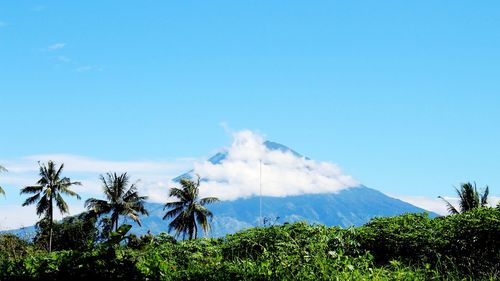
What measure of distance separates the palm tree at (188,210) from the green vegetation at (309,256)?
182ft

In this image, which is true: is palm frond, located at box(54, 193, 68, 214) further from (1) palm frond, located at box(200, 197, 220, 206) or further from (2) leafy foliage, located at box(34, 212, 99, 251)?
(1) palm frond, located at box(200, 197, 220, 206)

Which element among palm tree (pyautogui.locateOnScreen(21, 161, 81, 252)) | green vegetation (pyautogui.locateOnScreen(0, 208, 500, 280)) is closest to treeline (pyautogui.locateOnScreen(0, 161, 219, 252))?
palm tree (pyautogui.locateOnScreen(21, 161, 81, 252))

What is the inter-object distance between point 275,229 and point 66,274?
6032mm

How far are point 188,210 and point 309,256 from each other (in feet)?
212

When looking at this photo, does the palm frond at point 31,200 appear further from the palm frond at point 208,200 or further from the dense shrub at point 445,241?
the dense shrub at point 445,241

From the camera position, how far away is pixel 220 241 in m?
14.6

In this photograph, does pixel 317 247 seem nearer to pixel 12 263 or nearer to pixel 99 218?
pixel 12 263

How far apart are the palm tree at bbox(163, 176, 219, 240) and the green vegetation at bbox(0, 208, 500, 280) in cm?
5552

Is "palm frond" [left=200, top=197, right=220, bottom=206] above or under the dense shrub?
above

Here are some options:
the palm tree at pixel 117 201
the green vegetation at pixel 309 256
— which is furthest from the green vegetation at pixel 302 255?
the palm tree at pixel 117 201

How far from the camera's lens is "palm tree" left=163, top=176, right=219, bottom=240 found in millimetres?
71375

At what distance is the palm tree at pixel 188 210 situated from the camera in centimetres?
7138

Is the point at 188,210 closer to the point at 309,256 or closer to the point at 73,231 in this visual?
the point at 73,231

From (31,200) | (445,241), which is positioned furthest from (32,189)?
(445,241)
